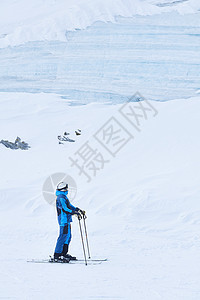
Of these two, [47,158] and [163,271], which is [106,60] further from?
[163,271]

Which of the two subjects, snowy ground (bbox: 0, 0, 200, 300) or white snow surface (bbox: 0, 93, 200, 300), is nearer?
white snow surface (bbox: 0, 93, 200, 300)

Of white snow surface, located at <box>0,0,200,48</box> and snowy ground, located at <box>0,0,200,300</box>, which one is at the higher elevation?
white snow surface, located at <box>0,0,200,48</box>

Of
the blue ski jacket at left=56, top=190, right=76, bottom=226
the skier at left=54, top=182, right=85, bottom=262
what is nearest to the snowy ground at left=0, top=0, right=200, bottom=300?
the skier at left=54, top=182, right=85, bottom=262

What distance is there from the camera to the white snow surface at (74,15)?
22812 millimetres

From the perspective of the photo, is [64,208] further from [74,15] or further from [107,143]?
[74,15]

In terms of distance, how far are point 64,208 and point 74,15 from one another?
18.6m

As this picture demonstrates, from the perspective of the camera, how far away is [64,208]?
6461mm

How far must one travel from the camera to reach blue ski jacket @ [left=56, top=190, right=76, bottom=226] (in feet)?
21.2

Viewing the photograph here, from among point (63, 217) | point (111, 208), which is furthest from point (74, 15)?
point (63, 217)

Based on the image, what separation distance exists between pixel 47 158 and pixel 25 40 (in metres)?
11.0

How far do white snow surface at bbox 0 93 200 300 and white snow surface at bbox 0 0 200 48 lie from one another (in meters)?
5.52

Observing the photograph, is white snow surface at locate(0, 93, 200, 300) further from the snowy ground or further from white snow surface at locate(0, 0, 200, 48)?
white snow surface at locate(0, 0, 200, 48)

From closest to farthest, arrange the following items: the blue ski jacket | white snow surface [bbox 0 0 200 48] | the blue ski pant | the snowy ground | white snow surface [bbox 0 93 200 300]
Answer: white snow surface [bbox 0 93 200 300], the snowy ground, the blue ski jacket, the blue ski pant, white snow surface [bbox 0 0 200 48]

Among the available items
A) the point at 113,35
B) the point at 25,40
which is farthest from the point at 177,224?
the point at 25,40
